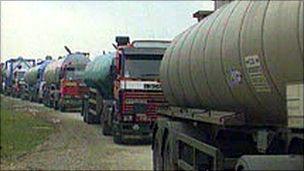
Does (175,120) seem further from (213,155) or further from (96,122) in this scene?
(96,122)

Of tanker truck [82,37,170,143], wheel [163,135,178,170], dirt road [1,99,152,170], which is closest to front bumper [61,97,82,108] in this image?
dirt road [1,99,152,170]

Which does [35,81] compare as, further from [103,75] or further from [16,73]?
[103,75]

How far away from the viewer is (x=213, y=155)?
1007 cm

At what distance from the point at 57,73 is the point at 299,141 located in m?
34.9

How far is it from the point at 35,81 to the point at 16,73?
11.8m

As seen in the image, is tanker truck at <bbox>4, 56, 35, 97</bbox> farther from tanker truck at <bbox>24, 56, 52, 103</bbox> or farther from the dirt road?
the dirt road

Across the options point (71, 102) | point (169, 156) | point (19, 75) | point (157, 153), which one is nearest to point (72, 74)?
point (71, 102)

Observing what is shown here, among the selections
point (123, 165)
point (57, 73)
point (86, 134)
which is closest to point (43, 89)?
point (57, 73)

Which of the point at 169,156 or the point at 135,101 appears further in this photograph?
the point at 135,101

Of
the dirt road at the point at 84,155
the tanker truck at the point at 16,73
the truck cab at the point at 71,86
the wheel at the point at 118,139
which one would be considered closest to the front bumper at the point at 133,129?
the wheel at the point at 118,139

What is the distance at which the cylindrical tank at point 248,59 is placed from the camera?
7402mm

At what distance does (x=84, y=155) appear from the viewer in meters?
18.9

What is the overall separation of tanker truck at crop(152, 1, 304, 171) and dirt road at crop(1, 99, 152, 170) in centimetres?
359

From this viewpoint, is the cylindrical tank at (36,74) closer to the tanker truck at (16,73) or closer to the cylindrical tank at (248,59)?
the tanker truck at (16,73)
